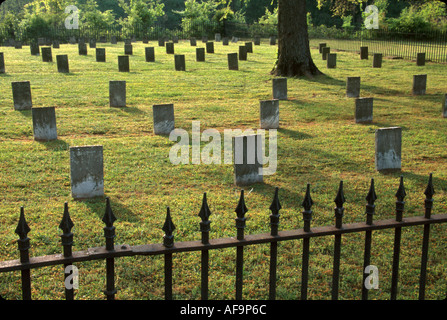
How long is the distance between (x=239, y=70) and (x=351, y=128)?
11.7 m

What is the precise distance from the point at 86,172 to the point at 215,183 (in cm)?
192

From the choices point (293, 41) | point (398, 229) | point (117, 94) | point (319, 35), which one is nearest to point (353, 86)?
point (293, 41)

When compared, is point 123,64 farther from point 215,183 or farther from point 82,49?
point 215,183

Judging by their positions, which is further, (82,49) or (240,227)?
(82,49)

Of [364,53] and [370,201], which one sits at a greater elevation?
[364,53]

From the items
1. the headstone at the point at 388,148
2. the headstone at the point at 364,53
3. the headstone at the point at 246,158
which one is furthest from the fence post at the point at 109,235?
the headstone at the point at 364,53

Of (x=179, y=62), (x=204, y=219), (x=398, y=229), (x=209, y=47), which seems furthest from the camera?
(x=209, y=47)

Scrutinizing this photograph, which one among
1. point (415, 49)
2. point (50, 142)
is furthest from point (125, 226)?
point (415, 49)

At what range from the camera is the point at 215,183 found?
776 cm

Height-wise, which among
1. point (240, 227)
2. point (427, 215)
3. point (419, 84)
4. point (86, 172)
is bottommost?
point (86, 172)

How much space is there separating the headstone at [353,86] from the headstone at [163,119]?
23.4 ft

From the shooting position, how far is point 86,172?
6.96 m

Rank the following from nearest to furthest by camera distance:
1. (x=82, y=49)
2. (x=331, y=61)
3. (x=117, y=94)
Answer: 1. (x=117, y=94)
2. (x=331, y=61)
3. (x=82, y=49)

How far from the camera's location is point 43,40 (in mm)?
39375
